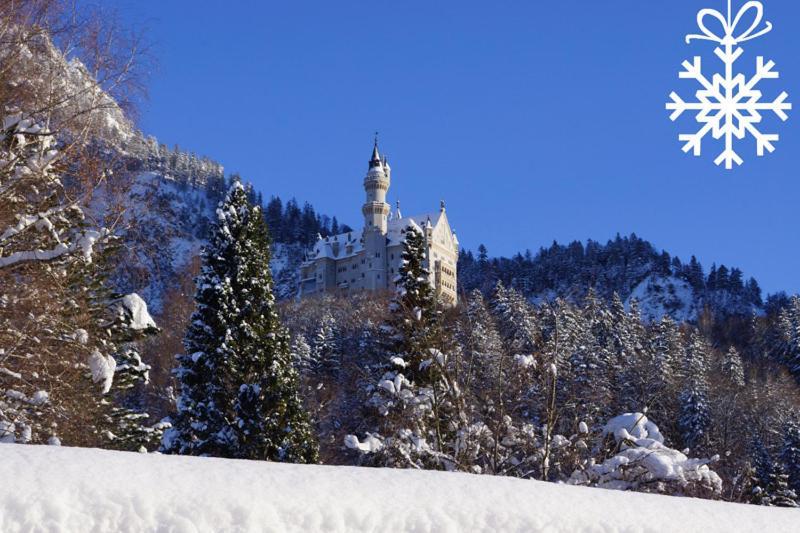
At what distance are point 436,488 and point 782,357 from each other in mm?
87343

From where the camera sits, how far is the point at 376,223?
442ft

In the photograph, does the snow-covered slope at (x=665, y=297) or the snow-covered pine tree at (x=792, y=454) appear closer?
the snow-covered pine tree at (x=792, y=454)

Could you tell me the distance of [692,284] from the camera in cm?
17462

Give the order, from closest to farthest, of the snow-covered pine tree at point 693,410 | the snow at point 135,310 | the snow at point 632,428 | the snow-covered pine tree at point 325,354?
the snow at point 632,428, the snow at point 135,310, the snow-covered pine tree at point 693,410, the snow-covered pine tree at point 325,354

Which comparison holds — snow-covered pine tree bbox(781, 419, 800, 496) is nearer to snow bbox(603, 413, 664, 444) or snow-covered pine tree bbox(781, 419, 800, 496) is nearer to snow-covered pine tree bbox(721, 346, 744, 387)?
snow-covered pine tree bbox(721, 346, 744, 387)

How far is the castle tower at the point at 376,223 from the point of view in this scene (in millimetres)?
133375

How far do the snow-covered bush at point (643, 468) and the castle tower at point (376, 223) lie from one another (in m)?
119

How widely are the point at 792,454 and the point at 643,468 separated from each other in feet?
116

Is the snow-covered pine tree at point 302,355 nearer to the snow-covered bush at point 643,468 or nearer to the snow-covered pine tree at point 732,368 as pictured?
the snow-covered pine tree at point 732,368

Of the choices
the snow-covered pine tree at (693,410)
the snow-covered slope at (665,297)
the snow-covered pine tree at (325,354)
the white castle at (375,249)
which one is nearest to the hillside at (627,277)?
the snow-covered slope at (665,297)

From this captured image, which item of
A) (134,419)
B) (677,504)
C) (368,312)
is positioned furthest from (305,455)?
(368,312)

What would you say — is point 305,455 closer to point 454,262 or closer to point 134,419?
point 134,419

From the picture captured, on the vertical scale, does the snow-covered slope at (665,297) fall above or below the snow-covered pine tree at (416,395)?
above

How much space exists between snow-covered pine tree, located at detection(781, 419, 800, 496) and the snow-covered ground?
38.7m
